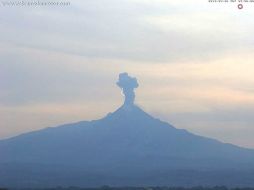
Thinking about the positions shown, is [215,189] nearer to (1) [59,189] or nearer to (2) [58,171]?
(1) [59,189]

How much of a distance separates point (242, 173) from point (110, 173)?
26.3 m

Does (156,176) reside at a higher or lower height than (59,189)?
higher

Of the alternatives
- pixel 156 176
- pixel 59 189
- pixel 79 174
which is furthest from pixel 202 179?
pixel 59 189

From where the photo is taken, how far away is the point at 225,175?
191m

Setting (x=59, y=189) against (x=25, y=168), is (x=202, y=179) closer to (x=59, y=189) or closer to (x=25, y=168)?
(x=25, y=168)

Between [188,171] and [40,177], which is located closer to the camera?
[40,177]

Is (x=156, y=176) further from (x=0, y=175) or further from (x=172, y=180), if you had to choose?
(x=0, y=175)

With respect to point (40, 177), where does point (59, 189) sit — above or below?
below

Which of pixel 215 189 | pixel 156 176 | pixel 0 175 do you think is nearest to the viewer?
pixel 215 189

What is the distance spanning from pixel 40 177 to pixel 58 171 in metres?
26.5

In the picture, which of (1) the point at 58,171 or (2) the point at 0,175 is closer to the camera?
(2) the point at 0,175

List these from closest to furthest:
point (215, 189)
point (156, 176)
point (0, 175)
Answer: point (215, 189) → point (0, 175) → point (156, 176)

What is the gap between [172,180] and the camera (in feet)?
575

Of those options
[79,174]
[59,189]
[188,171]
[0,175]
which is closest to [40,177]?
[0,175]
